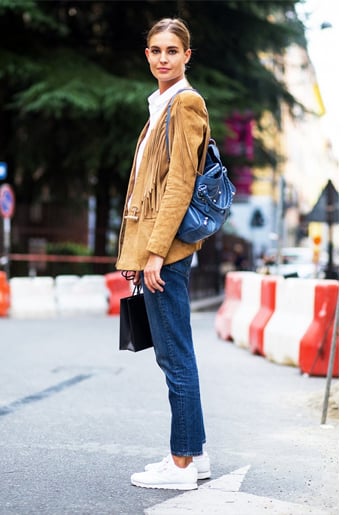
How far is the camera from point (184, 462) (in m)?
4.13

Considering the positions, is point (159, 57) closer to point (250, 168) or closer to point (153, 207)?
point (153, 207)

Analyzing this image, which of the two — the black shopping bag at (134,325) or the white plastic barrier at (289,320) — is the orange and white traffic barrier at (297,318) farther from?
the black shopping bag at (134,325)

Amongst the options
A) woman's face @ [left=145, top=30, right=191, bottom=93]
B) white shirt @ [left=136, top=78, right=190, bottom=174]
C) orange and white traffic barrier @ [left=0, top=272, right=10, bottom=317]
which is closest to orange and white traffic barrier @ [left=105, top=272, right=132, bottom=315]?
orange and white traffic barrier @ [left=0, top=272, right=10, bottom=317]

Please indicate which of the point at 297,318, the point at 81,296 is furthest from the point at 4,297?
the point at 297,318

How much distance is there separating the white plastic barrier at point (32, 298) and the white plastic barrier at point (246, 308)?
6.55 meters

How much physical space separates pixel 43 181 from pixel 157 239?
822 inches

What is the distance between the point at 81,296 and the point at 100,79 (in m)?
4.99

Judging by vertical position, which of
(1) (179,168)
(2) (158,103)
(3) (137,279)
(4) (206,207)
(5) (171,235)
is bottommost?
(3) (137,279)

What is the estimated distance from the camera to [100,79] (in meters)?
20.4

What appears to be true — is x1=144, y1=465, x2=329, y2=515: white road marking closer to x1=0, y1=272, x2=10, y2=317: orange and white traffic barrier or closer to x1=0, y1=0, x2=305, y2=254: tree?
x1=0, y1=272, x2=10, y2=317: orange and white traffic barrier

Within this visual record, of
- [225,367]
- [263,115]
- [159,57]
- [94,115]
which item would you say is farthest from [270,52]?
[159,57]

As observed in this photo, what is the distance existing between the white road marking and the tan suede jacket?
982 mm

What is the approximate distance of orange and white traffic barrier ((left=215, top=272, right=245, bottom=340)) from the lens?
40.9ft

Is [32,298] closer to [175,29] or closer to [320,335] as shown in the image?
[320,335]
